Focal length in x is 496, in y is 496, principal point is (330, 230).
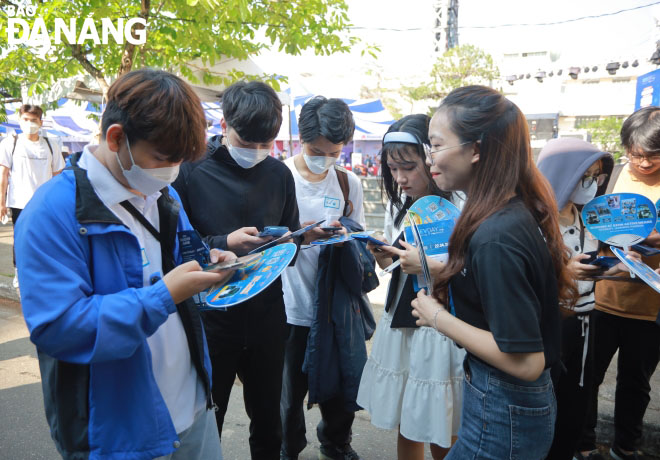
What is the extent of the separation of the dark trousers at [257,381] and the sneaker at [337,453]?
59 centimetres

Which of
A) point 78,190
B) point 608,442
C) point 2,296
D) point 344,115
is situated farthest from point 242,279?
point 2,296

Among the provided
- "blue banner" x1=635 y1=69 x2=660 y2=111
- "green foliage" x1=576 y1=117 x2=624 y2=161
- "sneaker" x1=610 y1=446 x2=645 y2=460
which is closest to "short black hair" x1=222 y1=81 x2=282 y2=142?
"sneaker" x1=610 y1=446 x2=645 y2=460

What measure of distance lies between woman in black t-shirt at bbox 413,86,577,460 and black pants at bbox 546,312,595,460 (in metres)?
0.96

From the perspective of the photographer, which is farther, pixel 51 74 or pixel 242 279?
pixel 51 74

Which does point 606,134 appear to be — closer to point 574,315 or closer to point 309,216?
point 574,315

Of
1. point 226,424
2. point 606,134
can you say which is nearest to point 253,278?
point 226,424

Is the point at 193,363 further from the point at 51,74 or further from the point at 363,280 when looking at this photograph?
the point at 51,74

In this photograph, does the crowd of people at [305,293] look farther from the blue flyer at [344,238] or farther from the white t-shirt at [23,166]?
the white t-shirt at [23,166]

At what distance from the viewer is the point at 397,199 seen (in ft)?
8.64

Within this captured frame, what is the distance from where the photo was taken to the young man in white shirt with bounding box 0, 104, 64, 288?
241 inches

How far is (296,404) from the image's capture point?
9.36 feet

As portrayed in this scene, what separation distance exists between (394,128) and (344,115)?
51cm

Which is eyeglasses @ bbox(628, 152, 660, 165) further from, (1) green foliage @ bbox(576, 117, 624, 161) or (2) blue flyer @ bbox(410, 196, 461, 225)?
(1) green foliage @ bbox(576, 117, 624, 161)

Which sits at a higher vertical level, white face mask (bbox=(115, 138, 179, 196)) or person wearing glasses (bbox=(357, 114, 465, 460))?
white face mask (bbox=(115, 138, 179, 196))
